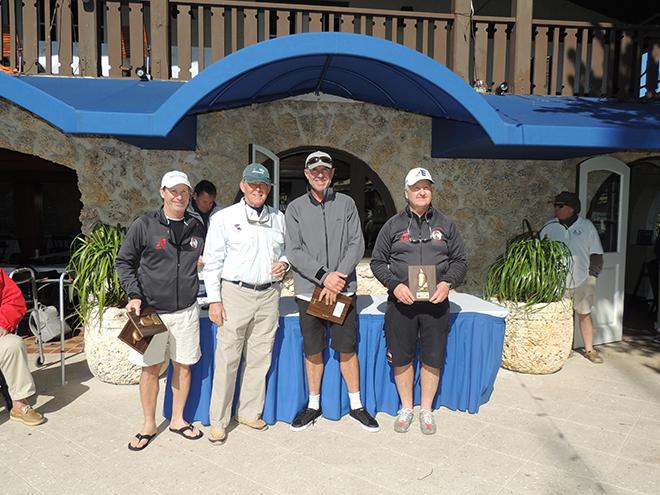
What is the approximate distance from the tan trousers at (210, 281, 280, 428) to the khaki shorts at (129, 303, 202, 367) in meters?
0.17

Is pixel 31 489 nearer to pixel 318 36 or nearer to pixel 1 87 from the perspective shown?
pixel 1 87

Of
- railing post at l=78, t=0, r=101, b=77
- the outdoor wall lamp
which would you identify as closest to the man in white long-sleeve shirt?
railing post at l=78, t=0, r=101, b=77

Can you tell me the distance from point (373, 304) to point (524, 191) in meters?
2.97

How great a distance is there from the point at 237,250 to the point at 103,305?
1850 millimetres

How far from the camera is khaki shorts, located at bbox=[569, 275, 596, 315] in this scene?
537 cm

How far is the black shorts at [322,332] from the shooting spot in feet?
→ 11.8

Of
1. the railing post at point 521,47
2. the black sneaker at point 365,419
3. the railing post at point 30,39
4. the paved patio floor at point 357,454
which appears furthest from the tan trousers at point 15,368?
the railing post at point 521,47

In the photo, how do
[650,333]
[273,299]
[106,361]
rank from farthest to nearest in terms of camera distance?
[650,333] → [106,361] → [273,299]

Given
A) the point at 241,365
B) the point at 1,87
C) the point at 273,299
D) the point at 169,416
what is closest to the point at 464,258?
the point at 273,299

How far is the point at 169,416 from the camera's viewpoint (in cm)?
376

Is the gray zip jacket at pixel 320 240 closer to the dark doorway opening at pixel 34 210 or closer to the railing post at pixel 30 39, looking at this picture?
the railing post at pixel 30 39

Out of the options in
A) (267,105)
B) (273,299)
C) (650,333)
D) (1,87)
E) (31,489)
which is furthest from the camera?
(650,333)

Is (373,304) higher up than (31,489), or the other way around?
(373,304)

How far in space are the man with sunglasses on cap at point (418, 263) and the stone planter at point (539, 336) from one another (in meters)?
1.63
